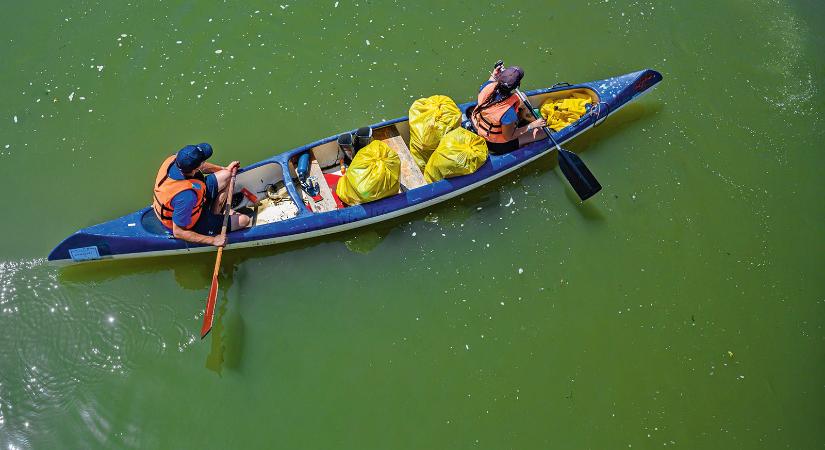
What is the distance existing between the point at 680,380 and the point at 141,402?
5.92 m

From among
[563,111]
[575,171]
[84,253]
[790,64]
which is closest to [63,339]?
[84,253]

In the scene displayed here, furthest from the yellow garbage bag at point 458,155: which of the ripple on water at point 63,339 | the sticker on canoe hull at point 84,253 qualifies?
the sticker on canoe hull at point 84,253

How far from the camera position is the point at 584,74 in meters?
8.43

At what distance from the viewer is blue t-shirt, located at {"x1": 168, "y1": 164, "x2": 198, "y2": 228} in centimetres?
574

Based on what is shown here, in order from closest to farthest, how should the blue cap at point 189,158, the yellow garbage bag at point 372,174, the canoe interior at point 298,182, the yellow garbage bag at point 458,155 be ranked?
the blue cap at point 189,158 < the yellow garbage bag at point 372,174 < the yellow garbage bag at point 458,155 < the canoe interior at point 298,182

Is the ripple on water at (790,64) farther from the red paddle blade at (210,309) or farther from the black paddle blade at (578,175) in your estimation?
the red paddle blade at (210,309)

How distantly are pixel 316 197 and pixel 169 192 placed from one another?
66.4 inches

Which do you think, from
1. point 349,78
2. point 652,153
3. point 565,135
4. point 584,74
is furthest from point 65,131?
point 652,153

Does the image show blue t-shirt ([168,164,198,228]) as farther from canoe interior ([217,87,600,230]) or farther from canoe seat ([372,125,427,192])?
canoe seat ([372,125,427,192])

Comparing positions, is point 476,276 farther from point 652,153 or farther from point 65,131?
point 65,131

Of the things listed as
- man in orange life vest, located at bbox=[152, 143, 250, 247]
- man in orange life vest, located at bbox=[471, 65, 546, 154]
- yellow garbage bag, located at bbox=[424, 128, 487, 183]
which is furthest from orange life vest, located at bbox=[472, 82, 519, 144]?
man in orange life vest, located at bbox=[152, 143, 250, 247]

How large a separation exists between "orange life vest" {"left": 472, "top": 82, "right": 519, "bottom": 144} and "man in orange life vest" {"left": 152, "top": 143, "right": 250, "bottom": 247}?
119 inches

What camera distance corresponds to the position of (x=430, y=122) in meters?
6.77

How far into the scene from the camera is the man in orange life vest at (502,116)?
640 centimetres
